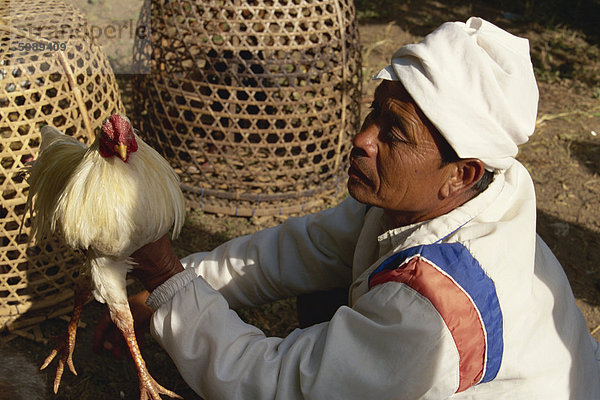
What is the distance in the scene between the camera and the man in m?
1.49

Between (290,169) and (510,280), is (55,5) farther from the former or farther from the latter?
(510,280)

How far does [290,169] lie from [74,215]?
2053 millimetres

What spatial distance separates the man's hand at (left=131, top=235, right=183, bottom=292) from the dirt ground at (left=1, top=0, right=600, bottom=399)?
1.02m

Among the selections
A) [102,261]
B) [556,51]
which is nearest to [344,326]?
[102,261]

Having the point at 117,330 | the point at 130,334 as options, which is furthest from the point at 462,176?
the point at 117,330

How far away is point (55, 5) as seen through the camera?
2971 millimetres

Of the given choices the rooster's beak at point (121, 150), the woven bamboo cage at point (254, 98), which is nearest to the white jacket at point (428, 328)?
the rooster's beak at point (121, 150)

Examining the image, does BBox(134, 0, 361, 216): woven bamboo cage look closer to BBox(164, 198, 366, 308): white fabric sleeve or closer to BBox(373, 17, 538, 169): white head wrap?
BBox(164, 198, 366, 308): white fabric sleeve

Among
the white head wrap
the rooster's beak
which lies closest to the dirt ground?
the rooster's beak

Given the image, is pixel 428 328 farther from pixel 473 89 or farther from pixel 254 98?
pixel 254 98

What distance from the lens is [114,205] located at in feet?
6.14

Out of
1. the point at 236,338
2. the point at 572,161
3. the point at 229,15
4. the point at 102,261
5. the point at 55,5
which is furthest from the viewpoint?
the point at 572,161

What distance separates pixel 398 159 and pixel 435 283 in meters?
0.39

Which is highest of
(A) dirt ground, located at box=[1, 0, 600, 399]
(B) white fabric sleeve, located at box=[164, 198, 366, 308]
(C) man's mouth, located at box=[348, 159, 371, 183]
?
(C) man's mouth, located at box=[348, 159, 371, 183]
